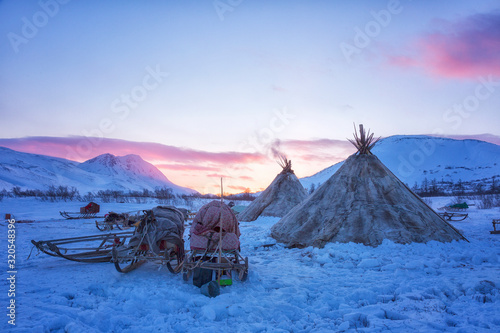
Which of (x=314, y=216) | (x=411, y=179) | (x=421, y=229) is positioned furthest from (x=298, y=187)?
(x=411, y=179)

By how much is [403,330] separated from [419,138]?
167 metres

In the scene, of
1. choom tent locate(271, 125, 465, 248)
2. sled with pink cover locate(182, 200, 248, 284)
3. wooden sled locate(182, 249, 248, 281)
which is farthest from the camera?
choom tent locate(271, 125, 465, 248)

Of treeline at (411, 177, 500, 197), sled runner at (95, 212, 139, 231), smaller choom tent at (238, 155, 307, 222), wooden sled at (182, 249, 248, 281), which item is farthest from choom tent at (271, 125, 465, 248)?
treeline at (411, 177, 500, 197)

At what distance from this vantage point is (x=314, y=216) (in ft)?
34.9

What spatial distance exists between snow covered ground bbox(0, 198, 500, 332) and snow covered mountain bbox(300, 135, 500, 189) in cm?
8215

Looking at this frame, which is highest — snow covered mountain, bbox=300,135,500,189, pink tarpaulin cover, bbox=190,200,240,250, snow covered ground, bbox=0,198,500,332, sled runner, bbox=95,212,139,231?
snow covered mountain, bbox=300,135,500,189

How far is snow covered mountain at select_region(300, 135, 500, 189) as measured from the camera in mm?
96750

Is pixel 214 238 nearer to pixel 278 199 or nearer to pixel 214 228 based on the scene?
pixel 214 228

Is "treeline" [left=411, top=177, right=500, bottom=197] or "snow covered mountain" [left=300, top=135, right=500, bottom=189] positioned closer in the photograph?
"treeline" [left=411, top=177, right=500, bottom=197]

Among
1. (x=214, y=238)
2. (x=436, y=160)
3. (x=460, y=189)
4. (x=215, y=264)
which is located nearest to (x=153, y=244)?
(x=214, y=238)

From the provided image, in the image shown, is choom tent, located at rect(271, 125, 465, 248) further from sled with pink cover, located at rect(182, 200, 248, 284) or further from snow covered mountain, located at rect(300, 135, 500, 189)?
snow covered mountain, located at rect(300, 135, 500, 189)

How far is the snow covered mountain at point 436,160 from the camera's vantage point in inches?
3809

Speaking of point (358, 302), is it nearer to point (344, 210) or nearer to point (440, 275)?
point (440, 275)

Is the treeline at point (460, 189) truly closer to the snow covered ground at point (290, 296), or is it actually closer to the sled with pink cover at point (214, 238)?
the snow covered ground at point (290, 296)
